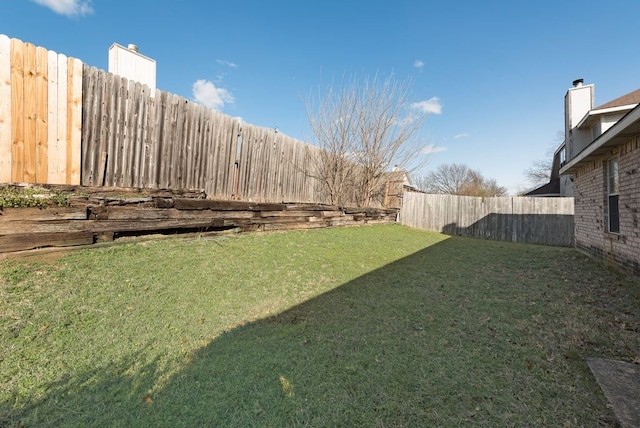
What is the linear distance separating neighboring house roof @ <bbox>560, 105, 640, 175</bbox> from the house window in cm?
34

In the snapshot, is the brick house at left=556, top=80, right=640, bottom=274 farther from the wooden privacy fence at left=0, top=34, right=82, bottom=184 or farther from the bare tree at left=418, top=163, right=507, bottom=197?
the bare tree at left=418, top=163, right=507, bottom=197

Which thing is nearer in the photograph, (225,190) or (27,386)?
(27,386)

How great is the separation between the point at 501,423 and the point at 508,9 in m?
9.06

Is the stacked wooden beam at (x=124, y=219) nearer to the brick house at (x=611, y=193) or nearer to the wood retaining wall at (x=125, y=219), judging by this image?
the wood retaining wall at (x=125, y=219)

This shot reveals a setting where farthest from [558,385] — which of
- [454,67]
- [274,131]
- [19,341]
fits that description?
[454,67]

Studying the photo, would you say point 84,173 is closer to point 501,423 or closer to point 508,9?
point 501,423

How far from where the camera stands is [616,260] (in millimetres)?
4633

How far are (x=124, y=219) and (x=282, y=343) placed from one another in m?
2.56

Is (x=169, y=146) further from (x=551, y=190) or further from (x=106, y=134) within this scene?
(x=551, y=190)

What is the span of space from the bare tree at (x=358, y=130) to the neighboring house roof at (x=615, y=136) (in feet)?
15.0

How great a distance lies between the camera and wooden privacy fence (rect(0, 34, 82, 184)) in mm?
2869

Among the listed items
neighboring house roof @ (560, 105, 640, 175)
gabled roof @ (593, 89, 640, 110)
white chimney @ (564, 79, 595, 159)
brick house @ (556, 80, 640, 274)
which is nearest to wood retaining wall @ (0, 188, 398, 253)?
neighboring house roof @ (560, 105, 640, 175)

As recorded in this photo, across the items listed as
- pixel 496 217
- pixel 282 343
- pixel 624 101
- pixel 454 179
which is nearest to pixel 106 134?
pixel 282 343

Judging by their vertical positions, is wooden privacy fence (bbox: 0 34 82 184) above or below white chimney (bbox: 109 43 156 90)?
below
